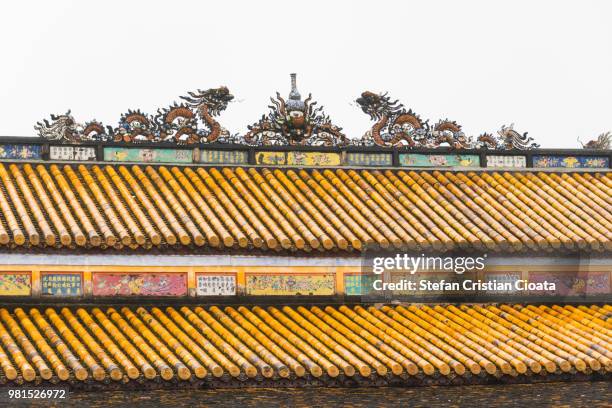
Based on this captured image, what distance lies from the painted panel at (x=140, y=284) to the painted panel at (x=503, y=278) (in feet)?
15.5

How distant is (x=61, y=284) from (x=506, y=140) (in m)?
8.81

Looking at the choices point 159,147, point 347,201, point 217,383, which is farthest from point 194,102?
point 217,383

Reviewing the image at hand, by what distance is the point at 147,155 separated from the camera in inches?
969

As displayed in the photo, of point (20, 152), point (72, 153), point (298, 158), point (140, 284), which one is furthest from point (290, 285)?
point (20, 152)

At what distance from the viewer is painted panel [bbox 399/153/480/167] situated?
25.9m

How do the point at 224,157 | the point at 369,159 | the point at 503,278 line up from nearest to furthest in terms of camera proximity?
the point at 503,278
the point at 224,157
the point at 369,159

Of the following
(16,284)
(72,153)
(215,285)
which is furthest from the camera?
(72,153)

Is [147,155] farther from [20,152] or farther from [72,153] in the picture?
[20,152]

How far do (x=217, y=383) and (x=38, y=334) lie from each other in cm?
258

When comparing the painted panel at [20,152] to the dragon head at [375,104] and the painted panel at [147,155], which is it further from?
the dragon head at [375,104]

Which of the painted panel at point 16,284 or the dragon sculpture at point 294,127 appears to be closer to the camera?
the painted panel at point 16,284

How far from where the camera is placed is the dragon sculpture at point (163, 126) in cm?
2431

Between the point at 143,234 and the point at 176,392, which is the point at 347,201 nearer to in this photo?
the point at 143,234

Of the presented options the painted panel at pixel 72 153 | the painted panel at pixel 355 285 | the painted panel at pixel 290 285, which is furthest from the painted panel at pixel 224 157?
the painted panel at pixel 355 285
